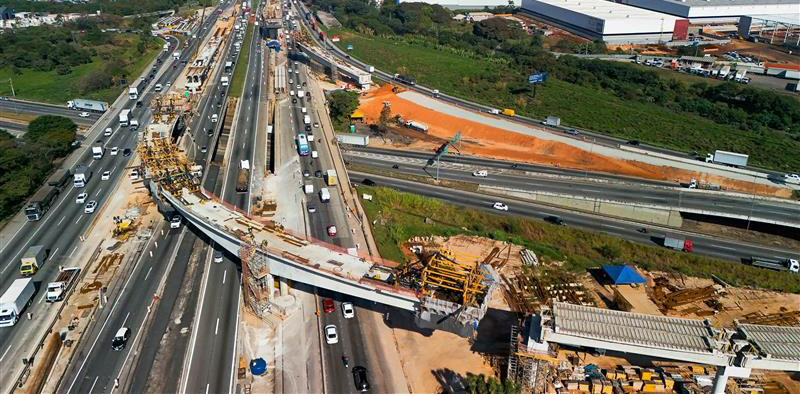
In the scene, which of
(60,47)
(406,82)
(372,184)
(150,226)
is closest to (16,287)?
(150,226)

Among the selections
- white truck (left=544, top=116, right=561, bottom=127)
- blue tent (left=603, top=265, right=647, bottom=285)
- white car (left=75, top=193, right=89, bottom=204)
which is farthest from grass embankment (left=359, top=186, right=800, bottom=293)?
white truck (left=544, top=116, right=561, bottom=127)

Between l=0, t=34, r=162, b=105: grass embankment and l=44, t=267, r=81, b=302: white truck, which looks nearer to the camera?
l=44, t=267, r=81, b=302: white truck

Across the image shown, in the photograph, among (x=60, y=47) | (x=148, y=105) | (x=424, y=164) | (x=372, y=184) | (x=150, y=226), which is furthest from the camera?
(x=60, y=47)

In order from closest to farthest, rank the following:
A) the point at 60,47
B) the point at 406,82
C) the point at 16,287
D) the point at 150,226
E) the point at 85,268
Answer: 1. the point at 16,287
2. the point at 85,268
3. the point at 150,226
4. the point at 406,82
5. the point at 60,47

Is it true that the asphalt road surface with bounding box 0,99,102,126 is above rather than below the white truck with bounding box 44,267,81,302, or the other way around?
above

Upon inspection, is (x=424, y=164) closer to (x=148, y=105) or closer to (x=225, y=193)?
(x=225, y=193)

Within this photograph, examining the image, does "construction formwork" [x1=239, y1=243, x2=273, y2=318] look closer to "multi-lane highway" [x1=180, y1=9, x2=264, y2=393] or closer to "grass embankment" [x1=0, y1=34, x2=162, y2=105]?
"multi-lane highway" [x1=180, y1=9, x2=264, y2=393]

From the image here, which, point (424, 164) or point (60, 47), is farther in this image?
point (60, 47)
